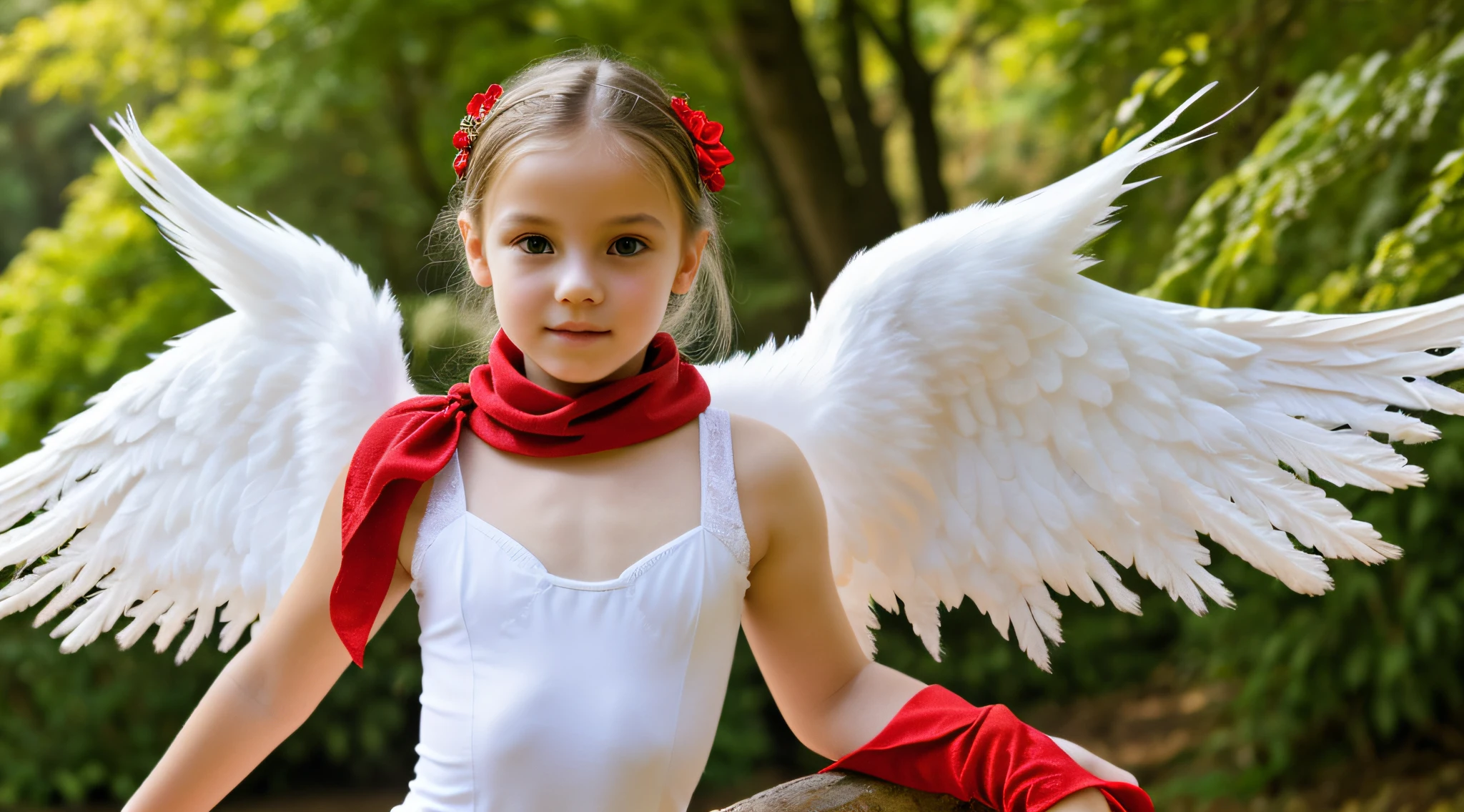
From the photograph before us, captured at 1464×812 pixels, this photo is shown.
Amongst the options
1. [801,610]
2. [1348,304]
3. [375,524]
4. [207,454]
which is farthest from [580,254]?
[1348,304]

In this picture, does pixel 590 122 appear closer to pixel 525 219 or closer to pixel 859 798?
pixel 525 219

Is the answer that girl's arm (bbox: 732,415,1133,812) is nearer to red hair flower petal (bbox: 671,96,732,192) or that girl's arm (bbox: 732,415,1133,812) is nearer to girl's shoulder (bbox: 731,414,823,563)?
girl's shoulder (bbox: 731,414,823,563)

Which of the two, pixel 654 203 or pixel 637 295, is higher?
pixel 654 203

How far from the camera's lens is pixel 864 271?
165 centimetres

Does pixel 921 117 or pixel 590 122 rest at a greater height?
pixel 921 117

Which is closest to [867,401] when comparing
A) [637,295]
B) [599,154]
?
[637,295]

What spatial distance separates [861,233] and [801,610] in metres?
4.00

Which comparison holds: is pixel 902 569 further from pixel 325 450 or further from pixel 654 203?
pixel 325 450

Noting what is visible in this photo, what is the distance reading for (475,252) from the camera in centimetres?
149

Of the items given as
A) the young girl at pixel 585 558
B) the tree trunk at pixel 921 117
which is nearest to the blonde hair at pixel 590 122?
the young girl at pixel 585 558

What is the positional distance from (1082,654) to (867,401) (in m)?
5.31

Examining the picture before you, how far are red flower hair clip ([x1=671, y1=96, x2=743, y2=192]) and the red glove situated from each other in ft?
2.32

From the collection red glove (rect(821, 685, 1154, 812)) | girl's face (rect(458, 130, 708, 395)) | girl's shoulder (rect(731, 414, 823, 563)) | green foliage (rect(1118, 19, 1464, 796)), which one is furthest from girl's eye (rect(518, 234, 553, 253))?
green foliage (rect(1118, 19, 1464, 796))

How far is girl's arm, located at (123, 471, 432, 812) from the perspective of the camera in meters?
1.39
